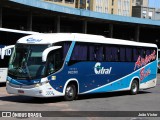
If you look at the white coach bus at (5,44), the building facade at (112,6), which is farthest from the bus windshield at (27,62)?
the building facade at (112,6)

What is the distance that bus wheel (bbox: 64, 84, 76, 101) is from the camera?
1725cm

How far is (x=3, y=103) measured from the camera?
15656 millimetres

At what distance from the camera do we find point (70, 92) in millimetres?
17422

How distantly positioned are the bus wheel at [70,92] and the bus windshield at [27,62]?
1748 millimetres

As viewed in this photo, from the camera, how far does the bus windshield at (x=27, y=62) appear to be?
1600 centimetres

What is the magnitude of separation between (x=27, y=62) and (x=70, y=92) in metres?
2.41

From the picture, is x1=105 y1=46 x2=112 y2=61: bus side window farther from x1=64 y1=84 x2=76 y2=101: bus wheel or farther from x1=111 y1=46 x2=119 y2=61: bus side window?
x1=64 y1=84 x2=76 y2=101: bus wheel

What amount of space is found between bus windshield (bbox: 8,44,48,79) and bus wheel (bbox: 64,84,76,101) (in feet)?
5.74

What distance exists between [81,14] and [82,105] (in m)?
34.6

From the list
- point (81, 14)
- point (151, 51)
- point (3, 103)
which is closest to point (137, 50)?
point (151, 51)

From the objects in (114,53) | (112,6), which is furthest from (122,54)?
(112,6)

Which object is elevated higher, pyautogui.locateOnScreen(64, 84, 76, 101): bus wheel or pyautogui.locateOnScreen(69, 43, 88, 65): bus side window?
pyautogui.locateOnScreen(69, 43, 88, 65): bus side window

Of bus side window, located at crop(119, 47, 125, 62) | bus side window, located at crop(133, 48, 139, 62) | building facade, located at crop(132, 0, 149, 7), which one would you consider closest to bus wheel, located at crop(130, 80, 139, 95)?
bus side window, located at crop(133, 48, 139, 62)

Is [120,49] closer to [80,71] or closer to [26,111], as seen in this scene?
[80,71]
